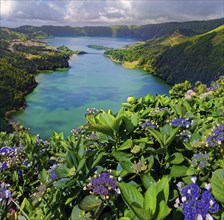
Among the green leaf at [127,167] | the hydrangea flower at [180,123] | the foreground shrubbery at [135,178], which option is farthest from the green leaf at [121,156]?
the hydrangea flower at [180,123]

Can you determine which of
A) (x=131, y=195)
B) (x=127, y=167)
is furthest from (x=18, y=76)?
(x=131, y=195)

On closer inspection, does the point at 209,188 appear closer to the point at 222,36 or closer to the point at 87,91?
the point at 87,91

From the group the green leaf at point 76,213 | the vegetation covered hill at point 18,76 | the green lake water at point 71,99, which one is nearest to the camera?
the green leaf at point 76,213

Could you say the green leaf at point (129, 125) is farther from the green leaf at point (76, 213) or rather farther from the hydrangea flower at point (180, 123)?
the green leaf at point (76, 213)

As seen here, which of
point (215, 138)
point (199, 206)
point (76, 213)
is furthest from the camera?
point (215, 138)

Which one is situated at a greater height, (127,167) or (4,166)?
(127,167)

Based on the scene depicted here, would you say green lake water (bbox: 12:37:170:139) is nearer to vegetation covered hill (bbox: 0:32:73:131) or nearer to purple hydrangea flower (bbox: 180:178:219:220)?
vegetation covered hill (bbox: 0:32:73:131)

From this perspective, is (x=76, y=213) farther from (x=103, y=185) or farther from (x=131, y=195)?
(x=131, y=195)

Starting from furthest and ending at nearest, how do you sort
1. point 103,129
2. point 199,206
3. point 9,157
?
point 9,157 < point 103,129 < point 199,206
